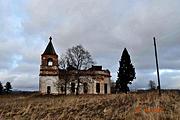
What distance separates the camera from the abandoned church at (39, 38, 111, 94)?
58875 mm

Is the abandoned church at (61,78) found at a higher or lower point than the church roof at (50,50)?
lower

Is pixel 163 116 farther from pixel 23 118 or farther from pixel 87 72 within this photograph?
pixel 87 72

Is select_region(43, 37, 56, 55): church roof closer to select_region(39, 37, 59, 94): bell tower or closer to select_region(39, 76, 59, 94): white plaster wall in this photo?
select_region(39, 37, 59, 94): bell tower

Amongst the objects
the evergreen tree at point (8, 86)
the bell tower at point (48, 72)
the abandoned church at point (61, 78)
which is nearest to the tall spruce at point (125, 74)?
the abandoned church at point (61, 78)

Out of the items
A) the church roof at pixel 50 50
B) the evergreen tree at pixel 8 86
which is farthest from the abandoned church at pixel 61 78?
the evergreen tree at pixel 8 86

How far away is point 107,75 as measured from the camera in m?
68.8

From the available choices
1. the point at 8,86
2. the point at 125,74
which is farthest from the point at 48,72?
the point at 8,86

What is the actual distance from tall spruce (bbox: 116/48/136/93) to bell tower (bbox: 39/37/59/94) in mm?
14304

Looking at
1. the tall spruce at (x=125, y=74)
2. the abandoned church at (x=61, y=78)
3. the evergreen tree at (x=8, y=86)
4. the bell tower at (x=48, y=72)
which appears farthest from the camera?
the evergreen tree at (x=8, y=86)

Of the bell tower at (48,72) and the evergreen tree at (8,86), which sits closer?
the bell tower at (48,72)

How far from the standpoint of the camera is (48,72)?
6281 cm

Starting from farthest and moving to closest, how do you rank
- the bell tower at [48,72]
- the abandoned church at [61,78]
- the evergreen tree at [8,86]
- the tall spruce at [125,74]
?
1. the evergreen tree at [8,86]
2. the bell tower at [48,72]
3. the abandoned church at [61,78]
4. the tall spruce at [125,74]

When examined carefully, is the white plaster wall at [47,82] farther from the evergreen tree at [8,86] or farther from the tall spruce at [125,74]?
the evergreen tree at [8,86]

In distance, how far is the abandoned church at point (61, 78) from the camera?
193ft
